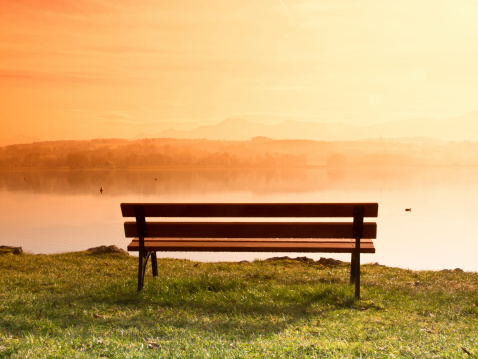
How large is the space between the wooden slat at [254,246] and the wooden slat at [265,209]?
52cm

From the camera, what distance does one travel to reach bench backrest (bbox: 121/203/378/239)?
263 inches

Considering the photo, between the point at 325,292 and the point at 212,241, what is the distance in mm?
1751

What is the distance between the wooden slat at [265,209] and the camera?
6.61 metres

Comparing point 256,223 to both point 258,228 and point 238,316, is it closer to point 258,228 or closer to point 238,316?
point 258,228

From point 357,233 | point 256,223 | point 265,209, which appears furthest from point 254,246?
point 357,233

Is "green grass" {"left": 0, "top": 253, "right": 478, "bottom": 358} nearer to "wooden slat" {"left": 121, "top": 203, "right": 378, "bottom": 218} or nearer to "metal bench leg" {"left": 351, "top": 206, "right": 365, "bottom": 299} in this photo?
"metal bench leg" {"left": 351, "top": 206, "right": 365, "bottom": 299}

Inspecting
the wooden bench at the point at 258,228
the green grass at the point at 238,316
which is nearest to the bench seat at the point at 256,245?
the wooden bench at the point at 258,228

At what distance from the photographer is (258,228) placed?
703 centimetres

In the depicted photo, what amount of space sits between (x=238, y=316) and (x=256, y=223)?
1428 mm

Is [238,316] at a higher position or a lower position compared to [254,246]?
lower

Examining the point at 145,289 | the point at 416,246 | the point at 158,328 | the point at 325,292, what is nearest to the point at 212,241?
the point at 145,289

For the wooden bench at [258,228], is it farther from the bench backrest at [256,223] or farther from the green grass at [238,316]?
the green grass at [238,316]

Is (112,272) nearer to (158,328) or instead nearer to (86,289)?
(86,289)

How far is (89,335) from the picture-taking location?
5117 mm
